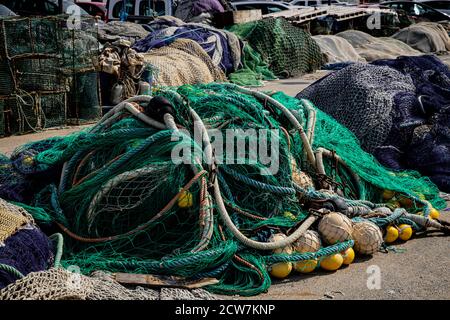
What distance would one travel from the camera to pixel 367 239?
4141mm

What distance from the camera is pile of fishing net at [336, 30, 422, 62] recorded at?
15.7 meters

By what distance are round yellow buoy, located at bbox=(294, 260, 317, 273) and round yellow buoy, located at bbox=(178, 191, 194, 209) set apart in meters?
0.72

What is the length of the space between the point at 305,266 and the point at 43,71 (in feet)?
16.4

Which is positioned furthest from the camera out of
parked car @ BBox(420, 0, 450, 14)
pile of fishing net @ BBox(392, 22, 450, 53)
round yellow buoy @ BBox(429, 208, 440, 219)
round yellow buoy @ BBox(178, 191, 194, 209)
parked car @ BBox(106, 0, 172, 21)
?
parked car @ BBox(420, 0, 450, 14)

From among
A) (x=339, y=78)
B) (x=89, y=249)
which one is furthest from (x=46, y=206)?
(x=339, y=78)

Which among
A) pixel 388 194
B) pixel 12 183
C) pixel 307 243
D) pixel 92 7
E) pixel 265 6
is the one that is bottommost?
pixel 265 6

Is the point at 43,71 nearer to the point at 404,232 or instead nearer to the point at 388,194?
the point at 388,194

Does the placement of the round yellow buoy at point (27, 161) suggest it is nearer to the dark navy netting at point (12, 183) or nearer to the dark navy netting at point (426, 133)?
the dark navy netting at point (12, 183)


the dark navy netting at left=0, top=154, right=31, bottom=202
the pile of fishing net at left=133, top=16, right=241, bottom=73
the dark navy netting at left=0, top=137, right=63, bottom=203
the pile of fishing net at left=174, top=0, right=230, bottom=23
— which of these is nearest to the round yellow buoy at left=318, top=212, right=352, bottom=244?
the dark navy netting at left=0, top=137, right=63, bottom=203

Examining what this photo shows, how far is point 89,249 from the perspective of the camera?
392cm

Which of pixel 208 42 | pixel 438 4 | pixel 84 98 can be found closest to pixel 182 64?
pixel 84 98

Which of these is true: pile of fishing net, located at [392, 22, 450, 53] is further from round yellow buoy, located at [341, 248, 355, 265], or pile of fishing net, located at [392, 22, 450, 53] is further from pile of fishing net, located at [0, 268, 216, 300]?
pile of fishing net, located at [0, 268, 216, 300]

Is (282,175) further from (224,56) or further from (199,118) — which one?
(224,56)

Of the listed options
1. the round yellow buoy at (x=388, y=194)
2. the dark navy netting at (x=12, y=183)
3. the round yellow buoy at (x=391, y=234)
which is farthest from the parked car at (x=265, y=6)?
the round yellow buoy at (x=391, y=234)
